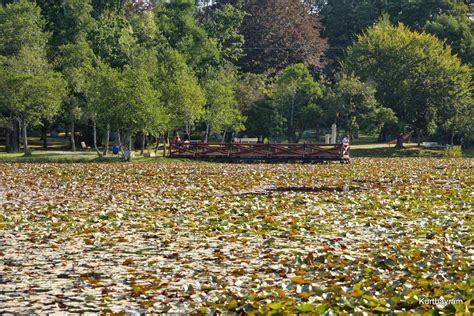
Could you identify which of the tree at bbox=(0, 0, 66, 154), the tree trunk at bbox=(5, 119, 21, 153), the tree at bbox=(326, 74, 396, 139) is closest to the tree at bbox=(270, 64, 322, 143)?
the tree at bbox=(326, 74, 396, 139)

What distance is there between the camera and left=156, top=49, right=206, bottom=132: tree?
5359 centimetres

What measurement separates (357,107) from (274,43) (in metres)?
20.4

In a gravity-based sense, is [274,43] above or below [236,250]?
above

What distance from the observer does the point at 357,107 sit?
209ft

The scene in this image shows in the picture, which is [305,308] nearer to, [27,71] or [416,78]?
[27,71]

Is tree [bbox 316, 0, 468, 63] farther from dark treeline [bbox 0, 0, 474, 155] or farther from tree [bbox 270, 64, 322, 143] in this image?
tree [bbox 270, 64, 322, 143]

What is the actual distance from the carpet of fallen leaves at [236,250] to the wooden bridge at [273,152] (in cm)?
2245

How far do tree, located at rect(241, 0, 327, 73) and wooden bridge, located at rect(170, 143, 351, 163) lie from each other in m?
31.9

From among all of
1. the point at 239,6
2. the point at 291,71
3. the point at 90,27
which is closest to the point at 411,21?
the point at 239,6

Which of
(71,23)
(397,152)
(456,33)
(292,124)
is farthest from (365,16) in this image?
(71,23)

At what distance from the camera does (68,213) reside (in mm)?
18250

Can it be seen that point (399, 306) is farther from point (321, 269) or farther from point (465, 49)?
point (465, 49)

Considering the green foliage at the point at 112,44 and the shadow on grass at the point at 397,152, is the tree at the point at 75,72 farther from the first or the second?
the shadow on grass at the point at 397,152

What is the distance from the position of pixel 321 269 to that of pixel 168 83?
45.3 meters
